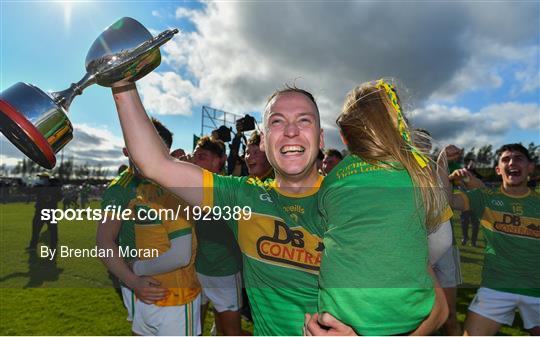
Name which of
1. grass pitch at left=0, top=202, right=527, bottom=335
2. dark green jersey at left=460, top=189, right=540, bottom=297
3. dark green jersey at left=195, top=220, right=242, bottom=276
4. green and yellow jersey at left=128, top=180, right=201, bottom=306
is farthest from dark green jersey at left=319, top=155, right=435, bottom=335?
grass pitch at left=0, top=202, right=527, bottom=335

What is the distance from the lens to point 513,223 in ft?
15.2

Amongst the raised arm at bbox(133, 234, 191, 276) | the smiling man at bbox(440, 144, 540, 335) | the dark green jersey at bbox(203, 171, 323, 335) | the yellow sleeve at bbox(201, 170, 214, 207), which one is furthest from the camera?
the smiling man at bbox(440, 144, 540, 335)

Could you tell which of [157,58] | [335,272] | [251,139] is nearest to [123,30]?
[157,58]

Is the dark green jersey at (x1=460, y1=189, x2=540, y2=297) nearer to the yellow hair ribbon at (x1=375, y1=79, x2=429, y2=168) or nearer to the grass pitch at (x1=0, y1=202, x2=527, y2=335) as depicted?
the grass pitch at (x1=0, y1=202, x2=527, y2=335)

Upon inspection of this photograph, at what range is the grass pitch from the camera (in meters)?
6.00

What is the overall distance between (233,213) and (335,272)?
0.86 m

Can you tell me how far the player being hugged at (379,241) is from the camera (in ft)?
4.48

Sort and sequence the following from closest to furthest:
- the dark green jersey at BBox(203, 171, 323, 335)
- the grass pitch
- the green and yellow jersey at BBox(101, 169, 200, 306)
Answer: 1. the dark green jersey at BBox(203, 171, 323, 335)
2. the green and yellow jersey at BBox(101, 169, 200, 306)
3. the grass pitch

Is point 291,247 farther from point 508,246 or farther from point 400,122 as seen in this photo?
point 508,246

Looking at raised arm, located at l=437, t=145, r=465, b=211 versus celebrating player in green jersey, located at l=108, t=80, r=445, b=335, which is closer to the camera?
celebrating player in green jersey, located at l=108, t=80, r=445, b=335

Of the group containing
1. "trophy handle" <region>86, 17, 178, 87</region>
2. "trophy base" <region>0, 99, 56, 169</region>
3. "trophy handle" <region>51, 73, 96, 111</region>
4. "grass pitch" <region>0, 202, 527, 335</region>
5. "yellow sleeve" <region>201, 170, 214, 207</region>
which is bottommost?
"grass pitch" <region>0, 202, 527, 335</region>

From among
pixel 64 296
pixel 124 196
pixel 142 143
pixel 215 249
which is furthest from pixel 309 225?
pixel 64 296

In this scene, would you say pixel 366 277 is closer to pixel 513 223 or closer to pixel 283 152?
pixel 283 152

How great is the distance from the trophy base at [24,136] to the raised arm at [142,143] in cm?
31
